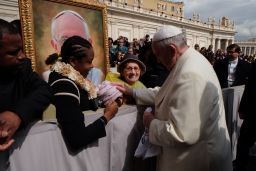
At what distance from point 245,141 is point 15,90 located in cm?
319

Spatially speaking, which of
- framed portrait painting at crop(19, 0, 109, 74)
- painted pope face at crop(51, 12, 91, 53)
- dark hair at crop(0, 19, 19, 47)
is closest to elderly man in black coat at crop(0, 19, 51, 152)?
dark hair at crop(0, 19, 19, 47)

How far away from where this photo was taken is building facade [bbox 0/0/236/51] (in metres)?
34.1

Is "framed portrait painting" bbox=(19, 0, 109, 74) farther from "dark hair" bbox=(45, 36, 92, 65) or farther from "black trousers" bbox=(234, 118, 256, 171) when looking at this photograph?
"black trousers" bbox=(234, 118, 256, 171)

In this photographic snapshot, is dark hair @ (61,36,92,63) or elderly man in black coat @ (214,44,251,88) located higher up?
dark hair @ (61,36,92,63)

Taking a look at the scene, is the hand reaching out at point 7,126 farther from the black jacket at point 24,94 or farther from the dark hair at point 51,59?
the dark hair at point 51,59

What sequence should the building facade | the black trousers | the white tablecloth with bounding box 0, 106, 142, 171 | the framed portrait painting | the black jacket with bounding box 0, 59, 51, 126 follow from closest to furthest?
the black jacket with bounding box 0, 59, 51, 126
the white tablecloth with bounding box 0, 106, 142, 171
the framed portrait painting
the black trousers
the building facade

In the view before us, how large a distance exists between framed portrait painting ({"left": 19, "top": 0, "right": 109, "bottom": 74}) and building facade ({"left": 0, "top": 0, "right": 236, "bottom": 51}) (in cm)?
1017

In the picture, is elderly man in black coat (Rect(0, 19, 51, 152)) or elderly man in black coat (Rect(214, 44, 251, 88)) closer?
elderly man in black coat (Rect(0, 19, 51, 152))

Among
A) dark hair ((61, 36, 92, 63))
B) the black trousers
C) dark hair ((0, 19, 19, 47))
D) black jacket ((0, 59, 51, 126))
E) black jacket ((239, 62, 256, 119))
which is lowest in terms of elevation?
the black trousers

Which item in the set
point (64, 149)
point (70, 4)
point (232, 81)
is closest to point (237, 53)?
point (232, 81)

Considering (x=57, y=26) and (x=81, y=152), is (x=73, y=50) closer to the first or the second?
(x=81, y=152)

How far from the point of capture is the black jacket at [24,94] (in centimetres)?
147

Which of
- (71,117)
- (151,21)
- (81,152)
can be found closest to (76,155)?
(81,152)

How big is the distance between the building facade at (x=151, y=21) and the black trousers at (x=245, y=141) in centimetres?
1036
